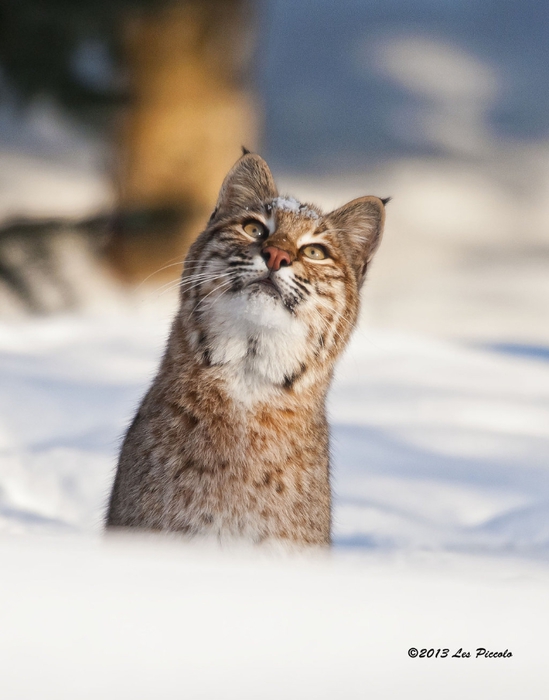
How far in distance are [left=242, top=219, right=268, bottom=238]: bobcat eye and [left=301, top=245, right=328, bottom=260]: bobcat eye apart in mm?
187

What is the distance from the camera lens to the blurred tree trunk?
9953 mm

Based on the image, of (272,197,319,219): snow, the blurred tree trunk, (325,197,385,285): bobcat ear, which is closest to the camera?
(272,197,319,219): snow

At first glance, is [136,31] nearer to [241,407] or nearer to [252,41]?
[252,41]

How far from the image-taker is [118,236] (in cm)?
999

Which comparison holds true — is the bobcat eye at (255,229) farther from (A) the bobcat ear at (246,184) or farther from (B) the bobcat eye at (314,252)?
(A) the bobcat ear at (246,184)

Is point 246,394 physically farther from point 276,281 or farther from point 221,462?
point 276,281

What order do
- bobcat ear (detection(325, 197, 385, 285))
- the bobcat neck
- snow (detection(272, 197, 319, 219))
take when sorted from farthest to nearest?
bobcat ear (detection(325, 197, 385, 285)), snow (detection(272, 197, 319, 219)), the bobcat neck

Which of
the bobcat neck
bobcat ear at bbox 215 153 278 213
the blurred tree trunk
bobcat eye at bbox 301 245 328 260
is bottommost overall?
the bobcat neck

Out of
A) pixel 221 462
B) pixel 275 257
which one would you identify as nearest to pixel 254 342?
pixel 275 257

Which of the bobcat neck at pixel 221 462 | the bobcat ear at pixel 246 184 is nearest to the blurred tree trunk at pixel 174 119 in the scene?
the bobcat ear at pixel 246 184

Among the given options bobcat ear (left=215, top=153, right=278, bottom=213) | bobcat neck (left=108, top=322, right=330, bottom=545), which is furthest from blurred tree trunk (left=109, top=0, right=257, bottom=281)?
bobcat neck (left=108, top=322, right=330, bottom=545)

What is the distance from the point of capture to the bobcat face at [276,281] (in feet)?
10.3

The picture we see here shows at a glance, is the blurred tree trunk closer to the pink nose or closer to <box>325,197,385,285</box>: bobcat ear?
<box>325,197,385,285</box>: bobcat ear

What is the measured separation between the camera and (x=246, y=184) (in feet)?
12.5
